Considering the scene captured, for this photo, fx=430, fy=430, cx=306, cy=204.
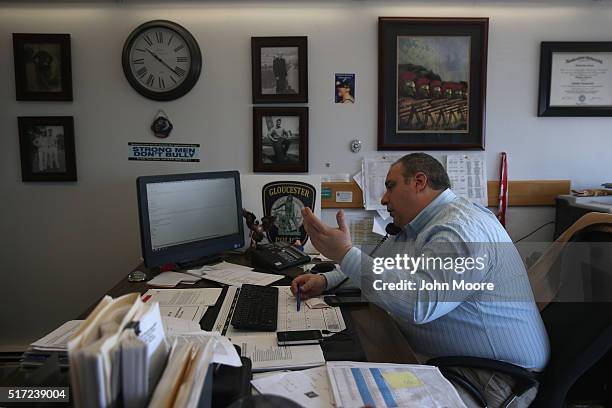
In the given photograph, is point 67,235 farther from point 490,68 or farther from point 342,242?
point 490,68

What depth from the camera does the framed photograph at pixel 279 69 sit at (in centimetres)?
234

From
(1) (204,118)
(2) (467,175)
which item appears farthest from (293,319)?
(2) (467,175)

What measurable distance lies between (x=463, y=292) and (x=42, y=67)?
2412mm

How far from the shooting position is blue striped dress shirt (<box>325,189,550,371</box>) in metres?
1.21

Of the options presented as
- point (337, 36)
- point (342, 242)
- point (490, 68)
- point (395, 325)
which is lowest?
point (395, 325)

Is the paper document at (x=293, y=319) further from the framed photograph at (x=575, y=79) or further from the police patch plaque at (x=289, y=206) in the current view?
the framed photograph at (x=575, y=79)

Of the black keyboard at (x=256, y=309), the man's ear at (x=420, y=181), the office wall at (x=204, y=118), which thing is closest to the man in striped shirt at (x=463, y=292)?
the man's ear at (x=420, y=181)

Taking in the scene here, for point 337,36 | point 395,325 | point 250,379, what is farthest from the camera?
point 337,36

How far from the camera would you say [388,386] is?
0.89 meters

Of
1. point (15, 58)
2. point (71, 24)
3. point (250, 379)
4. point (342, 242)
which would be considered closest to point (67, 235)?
point (15, 58)

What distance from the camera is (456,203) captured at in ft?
4.65

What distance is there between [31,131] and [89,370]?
229 centimetres

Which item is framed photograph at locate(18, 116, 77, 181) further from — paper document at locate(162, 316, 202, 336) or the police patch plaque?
paper document at locate(162, 316, 202, 336)

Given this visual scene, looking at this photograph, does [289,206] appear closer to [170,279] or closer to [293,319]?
[170,279]
